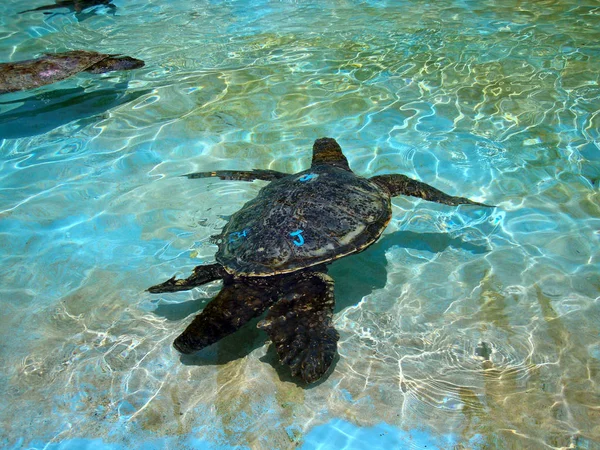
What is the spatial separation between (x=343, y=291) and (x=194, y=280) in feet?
3.88

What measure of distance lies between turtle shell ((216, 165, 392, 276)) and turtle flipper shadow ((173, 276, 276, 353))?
0.40 ft

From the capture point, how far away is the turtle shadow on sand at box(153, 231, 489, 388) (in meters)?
3.22

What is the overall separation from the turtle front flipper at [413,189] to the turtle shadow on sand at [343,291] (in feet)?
1.15

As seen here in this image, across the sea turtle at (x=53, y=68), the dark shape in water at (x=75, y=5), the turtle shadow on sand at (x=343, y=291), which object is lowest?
the turtle shadow on sand at (x=343, y=291)

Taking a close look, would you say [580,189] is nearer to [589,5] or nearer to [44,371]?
[44,371]

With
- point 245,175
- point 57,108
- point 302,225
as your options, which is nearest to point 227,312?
point 302,225

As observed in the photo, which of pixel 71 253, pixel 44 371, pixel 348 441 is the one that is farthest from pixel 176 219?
pixel 348 441

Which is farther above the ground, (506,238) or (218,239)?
(218,239)

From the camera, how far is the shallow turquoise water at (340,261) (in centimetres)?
286

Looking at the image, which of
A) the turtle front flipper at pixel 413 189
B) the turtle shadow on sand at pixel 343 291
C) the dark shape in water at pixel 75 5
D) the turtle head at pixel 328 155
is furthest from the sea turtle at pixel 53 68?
the turtle front flipper at pixel 413 189

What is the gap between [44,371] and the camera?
3.19 meters

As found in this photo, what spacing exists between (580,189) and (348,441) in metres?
3.62

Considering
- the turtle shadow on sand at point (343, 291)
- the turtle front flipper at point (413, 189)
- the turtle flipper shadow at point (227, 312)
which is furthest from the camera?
the turtle front flipper at point (413, 189)

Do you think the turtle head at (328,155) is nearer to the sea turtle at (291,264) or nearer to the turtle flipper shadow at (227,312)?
the sea turtle at (291,264)
